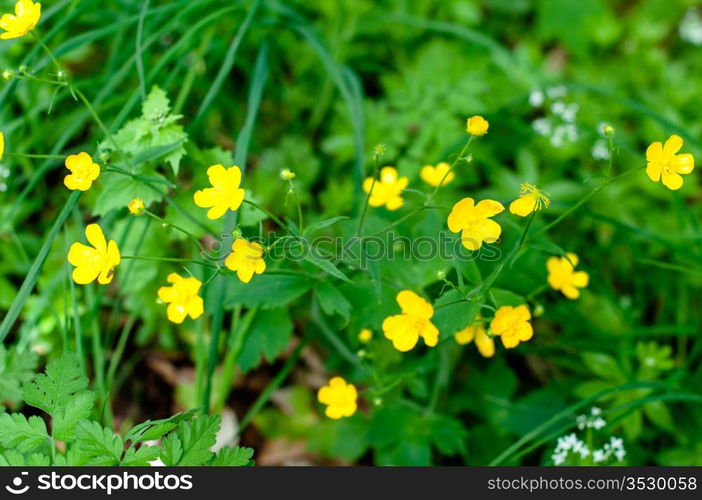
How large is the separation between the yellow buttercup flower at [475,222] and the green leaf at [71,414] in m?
0.90

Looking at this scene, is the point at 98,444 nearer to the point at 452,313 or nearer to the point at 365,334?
the point at 365,334

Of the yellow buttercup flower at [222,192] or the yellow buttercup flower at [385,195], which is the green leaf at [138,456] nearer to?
the yellow buttercup flower at [222,192]

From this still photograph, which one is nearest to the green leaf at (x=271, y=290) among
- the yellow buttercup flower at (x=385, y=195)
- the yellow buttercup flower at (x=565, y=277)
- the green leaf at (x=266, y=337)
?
the green leaf at (x=266, y=337)

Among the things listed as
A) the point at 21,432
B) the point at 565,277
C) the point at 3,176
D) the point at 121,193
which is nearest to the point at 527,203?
the point at 565,277

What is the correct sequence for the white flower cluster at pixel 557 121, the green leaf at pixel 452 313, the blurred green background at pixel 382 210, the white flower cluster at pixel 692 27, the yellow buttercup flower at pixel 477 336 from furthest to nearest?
the white flower cluster at pixel 692 27 < the white flower cluster at pixel 557 121 < the blurred green background at pixel 382 210 < the yellow buttercup flower at pixel 477 336 < the green leaf at pixel 452 313

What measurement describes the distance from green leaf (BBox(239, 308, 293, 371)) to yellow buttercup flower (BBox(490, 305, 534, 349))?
0.61 meters

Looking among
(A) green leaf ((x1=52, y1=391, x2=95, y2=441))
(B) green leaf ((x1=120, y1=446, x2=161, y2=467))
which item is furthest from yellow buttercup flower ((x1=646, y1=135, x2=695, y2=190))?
(A) green leaf ((x1=52, y1=391, x2=95, y2=441))

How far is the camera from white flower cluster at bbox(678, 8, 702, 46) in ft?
9.56

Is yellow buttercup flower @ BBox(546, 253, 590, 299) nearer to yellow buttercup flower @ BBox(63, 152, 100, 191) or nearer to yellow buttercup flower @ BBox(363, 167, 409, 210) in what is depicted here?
yellow buttercup flower @ BBox(363, 167, 409, 210)

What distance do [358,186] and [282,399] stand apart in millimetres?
847

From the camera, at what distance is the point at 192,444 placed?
1413 millimetres

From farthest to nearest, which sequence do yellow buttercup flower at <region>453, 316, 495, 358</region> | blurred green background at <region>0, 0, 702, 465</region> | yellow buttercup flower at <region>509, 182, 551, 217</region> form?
blurred green background at <region>0, 0, 702, 465</region> → yellow buttercup flower at <region>453, 316, 495, 358</region> → yellow buttercup flower at <region>509, 182, 551, 217</region>

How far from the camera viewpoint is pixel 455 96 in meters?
2.40

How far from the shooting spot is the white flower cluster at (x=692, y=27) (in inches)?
115
